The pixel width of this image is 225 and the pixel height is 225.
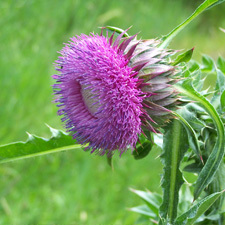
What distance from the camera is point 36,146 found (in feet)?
5.44

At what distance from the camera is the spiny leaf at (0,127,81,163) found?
1.64 meters

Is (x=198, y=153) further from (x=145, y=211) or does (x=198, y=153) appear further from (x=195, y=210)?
(x=145, y=211)

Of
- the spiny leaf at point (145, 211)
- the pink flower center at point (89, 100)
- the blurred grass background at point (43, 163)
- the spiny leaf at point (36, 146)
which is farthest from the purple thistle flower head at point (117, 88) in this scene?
the blurred grass background at point (43, 163)

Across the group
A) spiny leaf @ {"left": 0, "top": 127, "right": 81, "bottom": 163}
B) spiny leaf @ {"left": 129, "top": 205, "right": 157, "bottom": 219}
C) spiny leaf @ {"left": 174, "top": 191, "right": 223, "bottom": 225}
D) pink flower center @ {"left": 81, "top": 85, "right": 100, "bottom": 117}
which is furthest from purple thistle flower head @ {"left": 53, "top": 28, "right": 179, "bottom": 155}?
spiny leaf @ {"left": 129, "top": 205, "right": 157, "bottom": 219}

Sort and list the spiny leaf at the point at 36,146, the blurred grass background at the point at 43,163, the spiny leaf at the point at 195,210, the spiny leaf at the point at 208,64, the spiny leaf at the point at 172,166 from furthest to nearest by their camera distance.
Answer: the blurred grass background at the point at 43,163, the spiny leaf at the point at 208,64, the spiny leaf at the point at 36,146, the spiny leaf at the point at 172,166, the spiny leaf at the point at 195,210

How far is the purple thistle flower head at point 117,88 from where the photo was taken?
1.41 meters

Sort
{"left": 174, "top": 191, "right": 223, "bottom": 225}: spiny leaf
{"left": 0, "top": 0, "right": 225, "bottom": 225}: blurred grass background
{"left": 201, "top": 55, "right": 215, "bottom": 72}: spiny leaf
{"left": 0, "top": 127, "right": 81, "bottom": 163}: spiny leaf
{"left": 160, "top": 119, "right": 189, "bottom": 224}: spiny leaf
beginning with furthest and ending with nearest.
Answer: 1. {"left": 0, "top": 0, "right": 225, "bottom": 225}: blurred grass background
2. {"left": 201, "top": 55, "right": 215, "bottom": 72}: spiny leaf
3. {"left": 0, "top": 127, "right": 81, "bottom": 163}: spiny leaf
4. {"left": 160, "top": 119, "right": 189, "bottom": 224}: spiny leaf
5. {"left": 174, "top": 191, "right": 223, "bottom": 225}: spiny leaf

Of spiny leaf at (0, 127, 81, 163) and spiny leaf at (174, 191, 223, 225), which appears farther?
spiny leaf at (0, 127, 81, 163)

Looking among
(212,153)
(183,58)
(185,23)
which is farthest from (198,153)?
(185,23)

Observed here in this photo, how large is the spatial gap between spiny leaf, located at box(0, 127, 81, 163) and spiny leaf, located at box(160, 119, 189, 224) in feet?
1.34

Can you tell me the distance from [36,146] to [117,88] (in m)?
0.47

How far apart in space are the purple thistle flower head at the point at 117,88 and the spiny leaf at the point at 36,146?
0.12 m

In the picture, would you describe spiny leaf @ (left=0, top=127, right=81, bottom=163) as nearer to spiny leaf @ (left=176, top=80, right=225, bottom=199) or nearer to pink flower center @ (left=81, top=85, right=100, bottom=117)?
pink flower center @ (left=81, top=85, right=100, bottom=117)

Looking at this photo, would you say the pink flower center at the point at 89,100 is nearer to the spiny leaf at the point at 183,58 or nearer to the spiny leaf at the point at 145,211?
the spiny leaf at the point at 183,58
